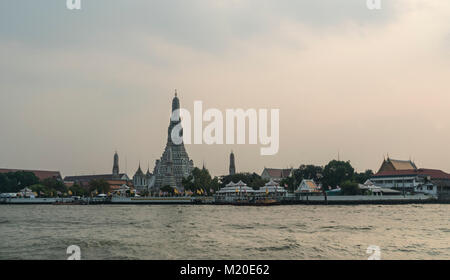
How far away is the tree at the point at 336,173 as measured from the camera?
11344 centimetres

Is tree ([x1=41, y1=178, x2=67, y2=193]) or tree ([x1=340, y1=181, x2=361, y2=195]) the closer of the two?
tree ([x1=340, y1=181, x2=361, y2=195])

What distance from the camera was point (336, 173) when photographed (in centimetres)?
11338

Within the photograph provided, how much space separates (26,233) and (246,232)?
1691 cm

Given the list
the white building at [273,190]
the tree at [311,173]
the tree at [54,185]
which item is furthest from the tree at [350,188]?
the tree at [54,185]

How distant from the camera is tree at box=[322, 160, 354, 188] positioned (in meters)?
113

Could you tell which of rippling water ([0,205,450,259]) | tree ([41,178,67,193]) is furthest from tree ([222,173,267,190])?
rippling water ([0,205,450,259])

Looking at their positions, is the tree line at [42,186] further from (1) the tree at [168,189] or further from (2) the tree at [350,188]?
(2) the tree at [350,188]

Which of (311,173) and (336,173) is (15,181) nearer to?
(311,173)

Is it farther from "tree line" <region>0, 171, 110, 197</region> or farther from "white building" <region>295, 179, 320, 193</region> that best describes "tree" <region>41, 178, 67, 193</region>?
"white building" <region>295, 179, 320, 193</region>

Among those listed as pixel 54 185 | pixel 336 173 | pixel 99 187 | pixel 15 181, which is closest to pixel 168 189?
pixel 99 187
